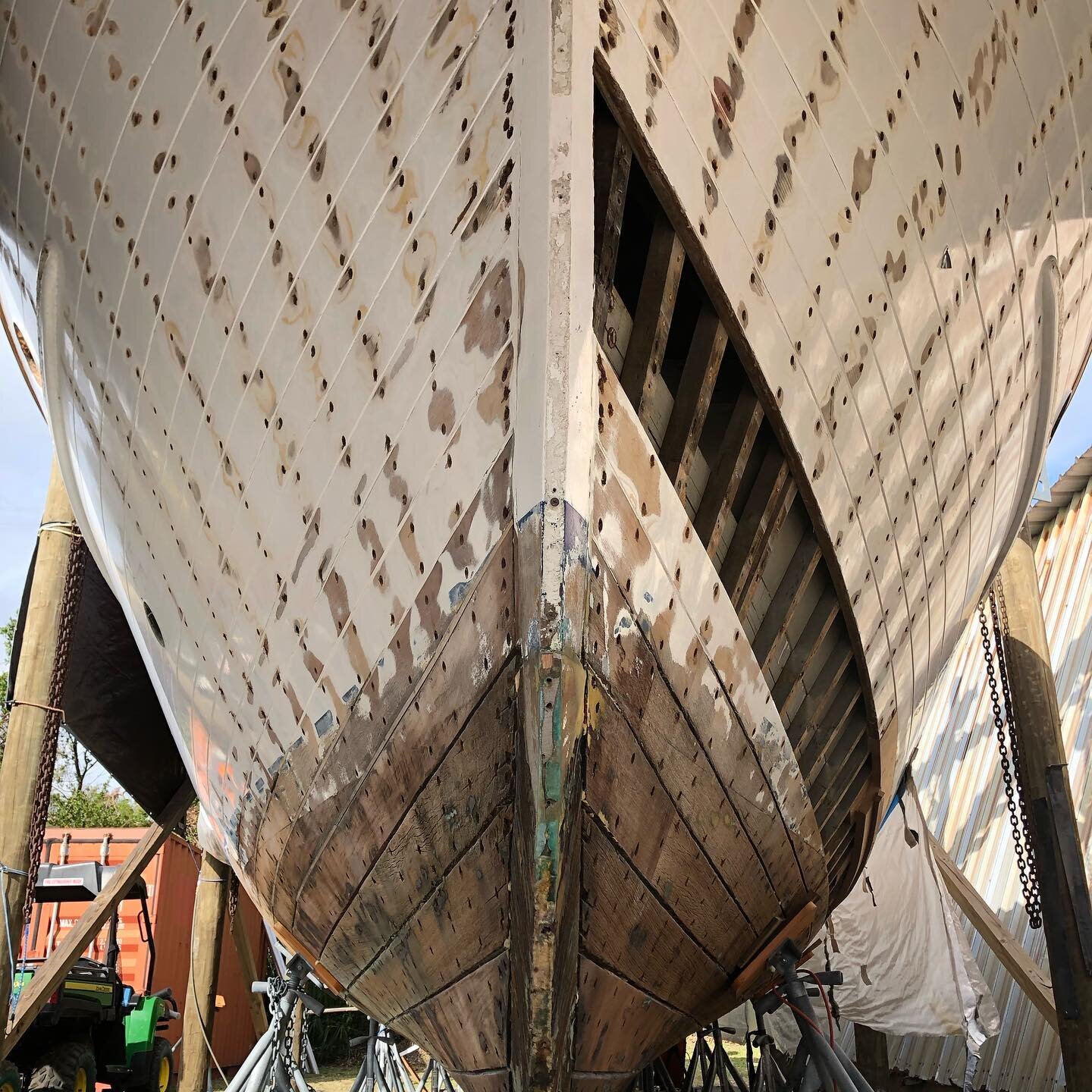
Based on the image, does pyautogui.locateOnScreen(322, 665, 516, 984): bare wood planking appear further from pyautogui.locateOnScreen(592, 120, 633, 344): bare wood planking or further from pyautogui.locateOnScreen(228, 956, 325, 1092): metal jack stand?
pyautogui.locateOnScreen(228, 956, 325, 1092): metal jack stand

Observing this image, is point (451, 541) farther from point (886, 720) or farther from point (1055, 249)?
point (1055, 249)

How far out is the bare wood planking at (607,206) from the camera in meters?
1.79

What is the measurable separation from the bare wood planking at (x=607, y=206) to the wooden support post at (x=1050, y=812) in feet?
13.5

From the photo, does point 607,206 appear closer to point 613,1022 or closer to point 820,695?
point 820,695

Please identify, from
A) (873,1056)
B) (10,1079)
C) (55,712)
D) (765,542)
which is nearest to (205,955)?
(10,1079)

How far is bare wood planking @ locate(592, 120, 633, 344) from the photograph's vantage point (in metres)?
1.79

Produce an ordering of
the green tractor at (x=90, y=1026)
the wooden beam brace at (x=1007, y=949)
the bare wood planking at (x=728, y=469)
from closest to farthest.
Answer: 1. the bare wood planking at (x=728, y=469)
2. the wooden beam brace at (x=1007, y=949)
3. the green tractor at (x=90, y=1026)

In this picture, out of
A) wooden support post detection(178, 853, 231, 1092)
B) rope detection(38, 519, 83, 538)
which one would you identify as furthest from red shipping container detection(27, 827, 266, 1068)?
rope detection(38, 519, 83, 538)

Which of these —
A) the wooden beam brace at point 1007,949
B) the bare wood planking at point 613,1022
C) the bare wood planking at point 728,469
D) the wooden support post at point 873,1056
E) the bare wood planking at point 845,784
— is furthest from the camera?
the wooden support post at point 873,1056

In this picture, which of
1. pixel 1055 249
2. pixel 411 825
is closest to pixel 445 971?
pixel 411 825

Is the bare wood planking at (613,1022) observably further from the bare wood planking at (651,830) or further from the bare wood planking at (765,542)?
the bare wood planking at (765,542)

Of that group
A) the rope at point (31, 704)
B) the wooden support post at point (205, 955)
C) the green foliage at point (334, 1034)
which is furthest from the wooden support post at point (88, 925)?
the green foliage at point (334, 1034)

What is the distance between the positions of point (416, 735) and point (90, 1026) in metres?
5.67

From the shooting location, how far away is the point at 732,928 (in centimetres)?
260
